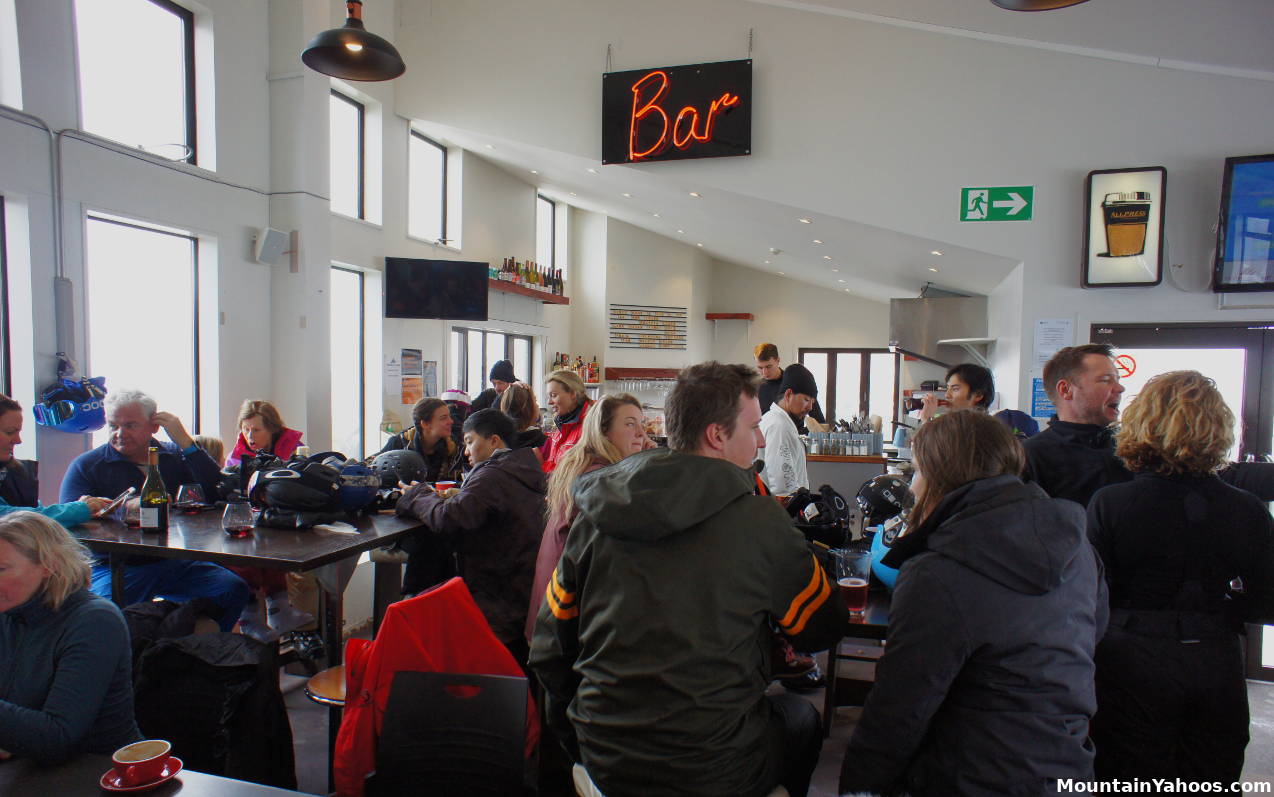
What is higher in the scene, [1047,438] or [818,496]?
[1047,438]

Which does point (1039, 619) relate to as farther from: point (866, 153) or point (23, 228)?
point (23, 228)

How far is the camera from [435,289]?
688 centimetres

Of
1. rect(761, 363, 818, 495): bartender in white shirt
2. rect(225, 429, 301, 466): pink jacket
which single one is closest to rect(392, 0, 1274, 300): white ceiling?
rect(761, 363, 818, 495): bartender in white shirt

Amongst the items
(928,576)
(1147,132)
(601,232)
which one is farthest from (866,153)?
(601,232)

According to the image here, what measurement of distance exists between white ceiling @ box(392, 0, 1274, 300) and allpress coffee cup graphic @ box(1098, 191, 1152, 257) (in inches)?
21.7

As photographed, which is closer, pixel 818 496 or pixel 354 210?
pixel 818 496

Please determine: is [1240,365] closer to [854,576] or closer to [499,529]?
[854,576]

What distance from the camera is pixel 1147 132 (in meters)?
4.07

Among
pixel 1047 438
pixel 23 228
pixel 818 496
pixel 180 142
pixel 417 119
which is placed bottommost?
pixel 818 496

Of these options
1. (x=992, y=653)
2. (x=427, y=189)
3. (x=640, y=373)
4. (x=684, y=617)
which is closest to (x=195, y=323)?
(x=427, y=189)

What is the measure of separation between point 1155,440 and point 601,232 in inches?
382

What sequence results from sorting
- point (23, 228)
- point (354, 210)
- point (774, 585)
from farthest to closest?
point (354, 210) < point (23, 228) < point (774, 585)

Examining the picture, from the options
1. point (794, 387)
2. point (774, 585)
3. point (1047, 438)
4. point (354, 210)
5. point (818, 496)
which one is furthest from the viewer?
point (354, 210)

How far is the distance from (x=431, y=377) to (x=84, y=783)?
21.1 ft
